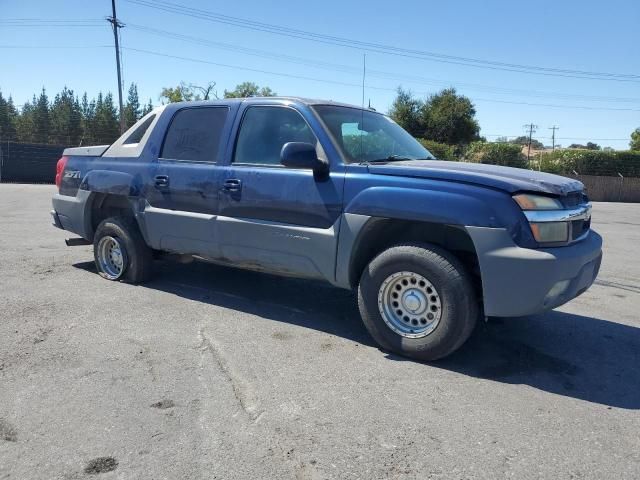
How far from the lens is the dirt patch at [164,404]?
3180 millimetres

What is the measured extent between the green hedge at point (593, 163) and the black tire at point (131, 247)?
30889 millimetres

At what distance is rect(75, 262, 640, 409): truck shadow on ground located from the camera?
374 centimetres

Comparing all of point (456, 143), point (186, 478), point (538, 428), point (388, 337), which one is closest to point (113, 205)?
point (388, 337)

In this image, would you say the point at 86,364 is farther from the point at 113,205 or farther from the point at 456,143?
the point at 456,143

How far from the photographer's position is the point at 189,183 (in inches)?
201

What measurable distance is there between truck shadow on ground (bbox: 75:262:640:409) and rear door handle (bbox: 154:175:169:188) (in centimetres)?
115

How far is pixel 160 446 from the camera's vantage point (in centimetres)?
276

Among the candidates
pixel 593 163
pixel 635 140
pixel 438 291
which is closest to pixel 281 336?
pixel 438 291

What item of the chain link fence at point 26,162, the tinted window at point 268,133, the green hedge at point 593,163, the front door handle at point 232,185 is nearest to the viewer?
the tinted window at point 268,133

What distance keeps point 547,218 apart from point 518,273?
432 millimetres

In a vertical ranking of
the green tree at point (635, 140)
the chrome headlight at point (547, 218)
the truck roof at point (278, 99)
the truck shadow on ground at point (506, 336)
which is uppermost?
the green tree at point (635, 140)

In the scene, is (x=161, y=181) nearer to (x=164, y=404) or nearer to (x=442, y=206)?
(x=164, y=404)

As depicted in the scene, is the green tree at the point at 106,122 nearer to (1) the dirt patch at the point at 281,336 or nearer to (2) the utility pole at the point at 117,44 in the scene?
(2) the utility pole at the point at 117,44

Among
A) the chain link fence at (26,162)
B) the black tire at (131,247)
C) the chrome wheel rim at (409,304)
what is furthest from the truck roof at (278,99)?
the chain link fence at (26,162)
